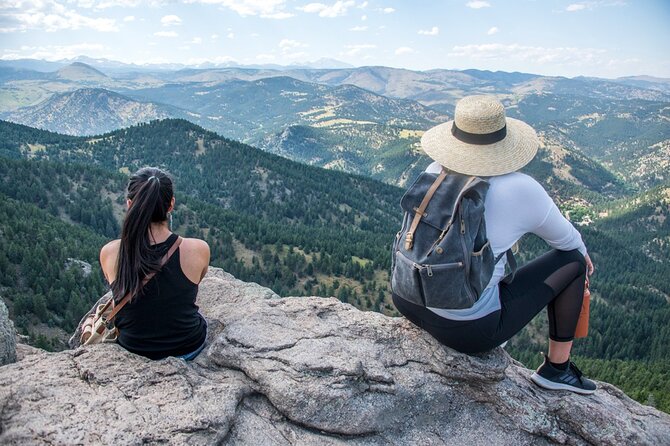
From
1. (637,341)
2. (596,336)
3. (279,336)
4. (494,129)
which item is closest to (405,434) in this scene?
(279,336)

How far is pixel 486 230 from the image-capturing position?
22.4 ft

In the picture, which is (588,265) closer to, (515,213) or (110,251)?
(515,213)

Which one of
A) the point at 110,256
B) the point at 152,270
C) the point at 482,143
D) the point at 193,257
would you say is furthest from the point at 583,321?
the point at 110,256

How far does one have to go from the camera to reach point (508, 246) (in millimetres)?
7082

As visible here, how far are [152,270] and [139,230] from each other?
67 cm

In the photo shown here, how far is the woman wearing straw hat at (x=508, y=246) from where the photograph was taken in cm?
681

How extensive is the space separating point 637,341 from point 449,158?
130382 millimetres

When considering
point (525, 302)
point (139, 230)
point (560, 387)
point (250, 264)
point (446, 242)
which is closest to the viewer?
point (446, 242)

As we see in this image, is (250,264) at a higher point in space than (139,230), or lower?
lower

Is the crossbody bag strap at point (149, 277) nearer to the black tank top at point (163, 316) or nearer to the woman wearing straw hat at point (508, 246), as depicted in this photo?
the black tank top at point (163, 316)

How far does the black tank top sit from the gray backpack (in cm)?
370

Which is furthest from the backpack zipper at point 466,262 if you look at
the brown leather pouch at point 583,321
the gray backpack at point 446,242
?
the brown leather pouch at point 583,321

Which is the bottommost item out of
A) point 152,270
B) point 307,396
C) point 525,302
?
point 307,396

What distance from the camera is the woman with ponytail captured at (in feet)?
23.7
